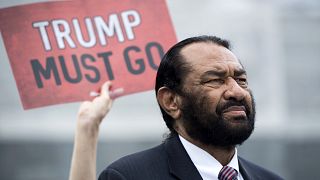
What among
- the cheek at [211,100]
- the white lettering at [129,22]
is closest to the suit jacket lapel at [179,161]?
the cheek at [211,100]

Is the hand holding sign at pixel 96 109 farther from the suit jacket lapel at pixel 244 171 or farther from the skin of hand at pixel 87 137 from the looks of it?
the suit jacket lapel at pixel 244 171

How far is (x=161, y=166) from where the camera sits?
2.49 meters

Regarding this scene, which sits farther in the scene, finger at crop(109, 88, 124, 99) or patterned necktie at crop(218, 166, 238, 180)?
finger at crop(109, 88, 124, 99)

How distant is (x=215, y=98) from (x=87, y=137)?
0.36 metres

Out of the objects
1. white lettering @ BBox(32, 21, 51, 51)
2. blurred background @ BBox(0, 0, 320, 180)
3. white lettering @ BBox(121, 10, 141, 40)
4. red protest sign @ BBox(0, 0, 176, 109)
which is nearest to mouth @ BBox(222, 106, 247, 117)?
red protest sign @ BBox(0, 0, 176, 109)

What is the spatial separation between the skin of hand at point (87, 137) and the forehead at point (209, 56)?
0.25 meters

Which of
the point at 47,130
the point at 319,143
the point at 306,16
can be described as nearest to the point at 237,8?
the point at 306,16

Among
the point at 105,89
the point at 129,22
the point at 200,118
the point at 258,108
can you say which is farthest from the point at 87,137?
the point at 258,108

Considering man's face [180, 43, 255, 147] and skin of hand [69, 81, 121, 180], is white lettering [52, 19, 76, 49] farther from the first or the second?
man's face [180, 43, 255, 147]

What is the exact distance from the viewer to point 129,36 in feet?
8.81

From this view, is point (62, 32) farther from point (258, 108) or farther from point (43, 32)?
point (258, 108)

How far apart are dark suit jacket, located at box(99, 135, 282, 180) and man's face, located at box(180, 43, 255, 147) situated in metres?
0.07

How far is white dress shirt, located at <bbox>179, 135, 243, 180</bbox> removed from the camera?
249 centimetres

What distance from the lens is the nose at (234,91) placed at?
248cm
